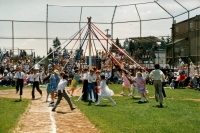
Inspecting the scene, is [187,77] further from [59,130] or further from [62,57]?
[59,130]

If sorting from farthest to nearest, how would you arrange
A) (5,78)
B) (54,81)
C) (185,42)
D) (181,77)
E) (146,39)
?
1. (146,39)
2. (5,78)
3. (185,42)
4. (181,77)
5. (54,81)

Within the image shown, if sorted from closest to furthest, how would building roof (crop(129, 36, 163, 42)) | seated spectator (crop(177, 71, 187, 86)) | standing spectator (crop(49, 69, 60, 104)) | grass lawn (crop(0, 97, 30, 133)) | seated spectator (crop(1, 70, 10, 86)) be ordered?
grass lawn (crop(0, 97, 30, 133)), standing spectator (crop(49, 69, 60, 104)), seated spectator (crop(177, 71, 187, 86)), seated spectator (crop(1, 70, 10, 86)), building roof (crop(129, 36, 163, 42))

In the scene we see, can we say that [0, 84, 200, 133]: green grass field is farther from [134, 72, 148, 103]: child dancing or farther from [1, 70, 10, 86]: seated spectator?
[1, 70, 10, 86]: seated spectator

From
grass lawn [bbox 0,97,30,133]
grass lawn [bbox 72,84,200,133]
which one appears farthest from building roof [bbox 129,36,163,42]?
grass lawn [bbox 0,97,30,133]

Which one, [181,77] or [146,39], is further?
[146,39]

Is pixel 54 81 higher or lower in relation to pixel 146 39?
lower

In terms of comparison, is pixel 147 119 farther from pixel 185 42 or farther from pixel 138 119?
pixel 185 42

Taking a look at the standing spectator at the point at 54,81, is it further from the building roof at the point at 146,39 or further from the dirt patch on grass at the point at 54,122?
the building roof at the point at 146,39

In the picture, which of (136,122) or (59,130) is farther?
(136,122)

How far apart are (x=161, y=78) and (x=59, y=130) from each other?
689 centimetres

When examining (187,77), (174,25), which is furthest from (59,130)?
(174,25)

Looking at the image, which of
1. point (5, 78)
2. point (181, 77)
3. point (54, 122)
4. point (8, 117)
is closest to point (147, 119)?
point (54, 122)

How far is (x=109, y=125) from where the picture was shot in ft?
31.8

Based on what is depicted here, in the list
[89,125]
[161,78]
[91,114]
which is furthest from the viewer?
[161,78]
